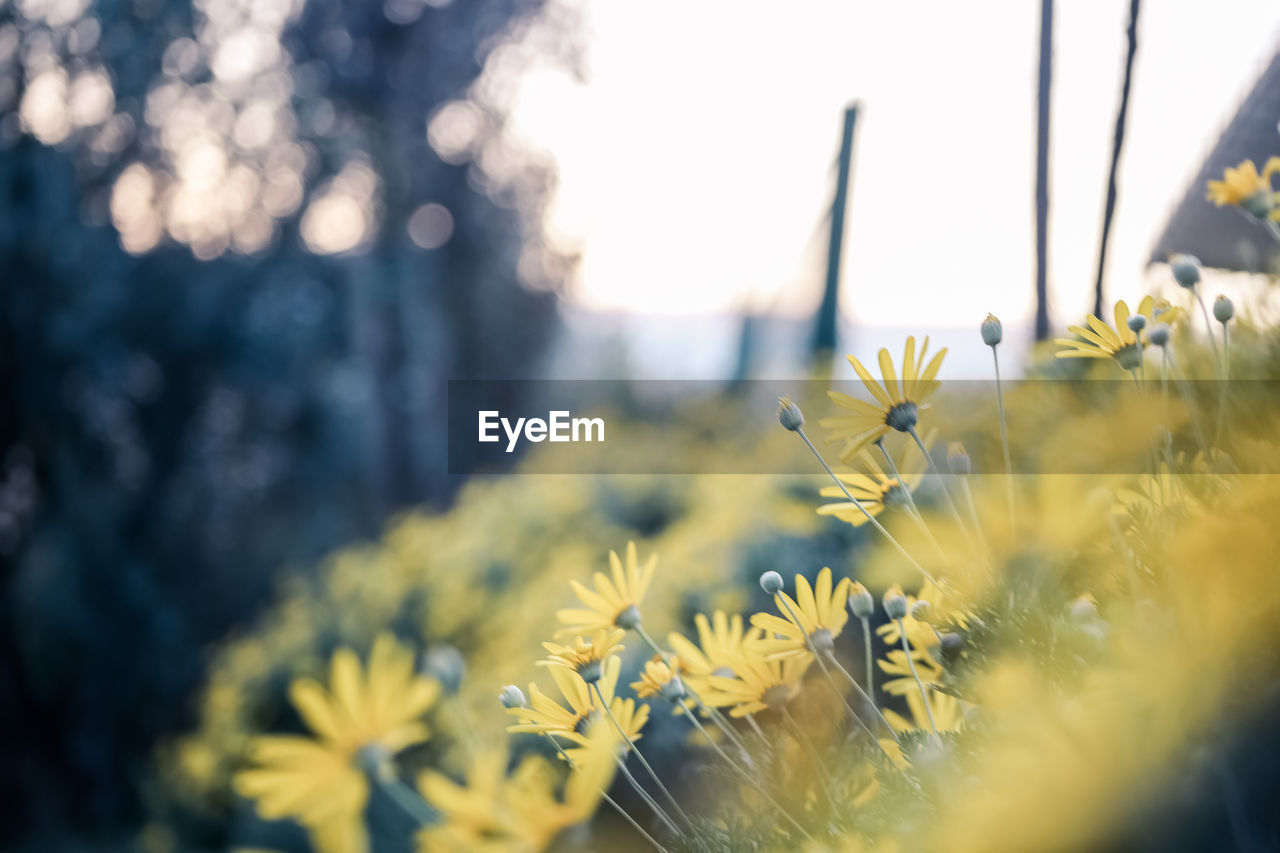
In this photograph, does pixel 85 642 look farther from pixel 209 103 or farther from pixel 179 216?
pixel 209 103

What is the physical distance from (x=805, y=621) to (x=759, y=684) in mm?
42

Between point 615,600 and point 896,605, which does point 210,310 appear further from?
point 896,605

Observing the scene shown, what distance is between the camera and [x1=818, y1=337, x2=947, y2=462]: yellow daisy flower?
0.34 meters

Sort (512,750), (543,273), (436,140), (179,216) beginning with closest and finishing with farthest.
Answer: (512,750)
(179,216)
(436,140)
(543,273)

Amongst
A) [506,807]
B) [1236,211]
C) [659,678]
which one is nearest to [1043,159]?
[1236,211]

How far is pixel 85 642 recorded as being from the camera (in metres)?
2.94

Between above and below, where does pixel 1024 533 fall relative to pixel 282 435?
above

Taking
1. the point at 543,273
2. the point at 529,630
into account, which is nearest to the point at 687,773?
the point at 529,630

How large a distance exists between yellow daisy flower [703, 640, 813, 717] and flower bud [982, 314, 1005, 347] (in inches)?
7.2

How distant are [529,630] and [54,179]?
294 centimetres

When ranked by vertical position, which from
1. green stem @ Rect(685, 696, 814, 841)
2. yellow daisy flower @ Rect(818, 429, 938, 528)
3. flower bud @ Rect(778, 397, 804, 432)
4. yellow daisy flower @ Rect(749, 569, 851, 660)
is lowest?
green stem @ Rect(685, 696, 814, 841)

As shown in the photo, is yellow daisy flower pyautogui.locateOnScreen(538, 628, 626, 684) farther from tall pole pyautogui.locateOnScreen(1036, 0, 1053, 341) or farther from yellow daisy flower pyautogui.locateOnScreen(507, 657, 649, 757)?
tall pole pyautogui.locateOnScreen(1036, 0, 1053, 341)

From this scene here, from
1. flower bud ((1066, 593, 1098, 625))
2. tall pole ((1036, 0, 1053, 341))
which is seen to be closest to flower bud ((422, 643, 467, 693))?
flower bud ((1066, 593, 1098, 625))

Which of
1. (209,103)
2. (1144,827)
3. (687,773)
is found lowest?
(687,773)
